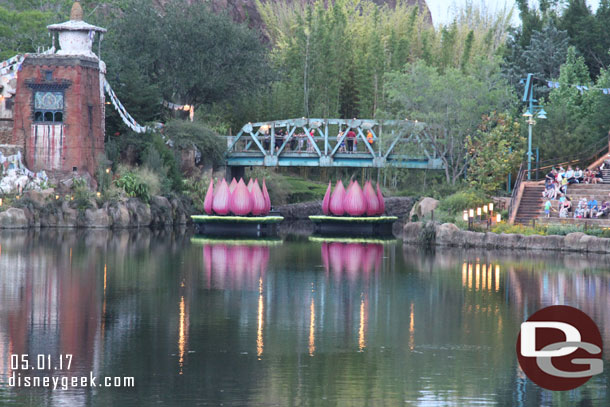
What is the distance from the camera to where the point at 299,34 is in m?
75.9

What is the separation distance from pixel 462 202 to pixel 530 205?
9.60 feet

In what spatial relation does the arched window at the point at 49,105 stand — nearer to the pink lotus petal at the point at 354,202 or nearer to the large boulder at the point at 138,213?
the large boulder at the point at 138,213

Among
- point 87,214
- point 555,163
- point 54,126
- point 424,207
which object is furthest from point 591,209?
point 54,126

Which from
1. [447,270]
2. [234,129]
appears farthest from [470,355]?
[234,129]

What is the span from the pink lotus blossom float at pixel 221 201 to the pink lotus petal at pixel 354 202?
608 cm

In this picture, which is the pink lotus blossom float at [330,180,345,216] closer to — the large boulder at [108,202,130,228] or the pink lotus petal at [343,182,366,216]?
the pink lotus petal at [343,182,366,216]

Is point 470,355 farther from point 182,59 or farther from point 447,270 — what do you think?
point 182,59

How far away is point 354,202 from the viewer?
54375 mm

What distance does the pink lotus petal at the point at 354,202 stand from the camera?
5431cm

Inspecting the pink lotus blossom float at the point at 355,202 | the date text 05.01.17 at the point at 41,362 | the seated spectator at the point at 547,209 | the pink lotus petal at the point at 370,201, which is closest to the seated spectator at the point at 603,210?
the seated spectator at the point at 547,209

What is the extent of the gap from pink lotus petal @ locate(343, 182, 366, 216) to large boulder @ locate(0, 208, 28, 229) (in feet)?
52.1

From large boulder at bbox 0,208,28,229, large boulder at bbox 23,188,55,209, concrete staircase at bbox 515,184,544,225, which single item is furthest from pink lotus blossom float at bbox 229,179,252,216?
concrete staircase at bbox 515,184,544,225

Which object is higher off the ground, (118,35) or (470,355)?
(118,35)

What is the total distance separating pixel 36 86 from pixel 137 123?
8.12 m
